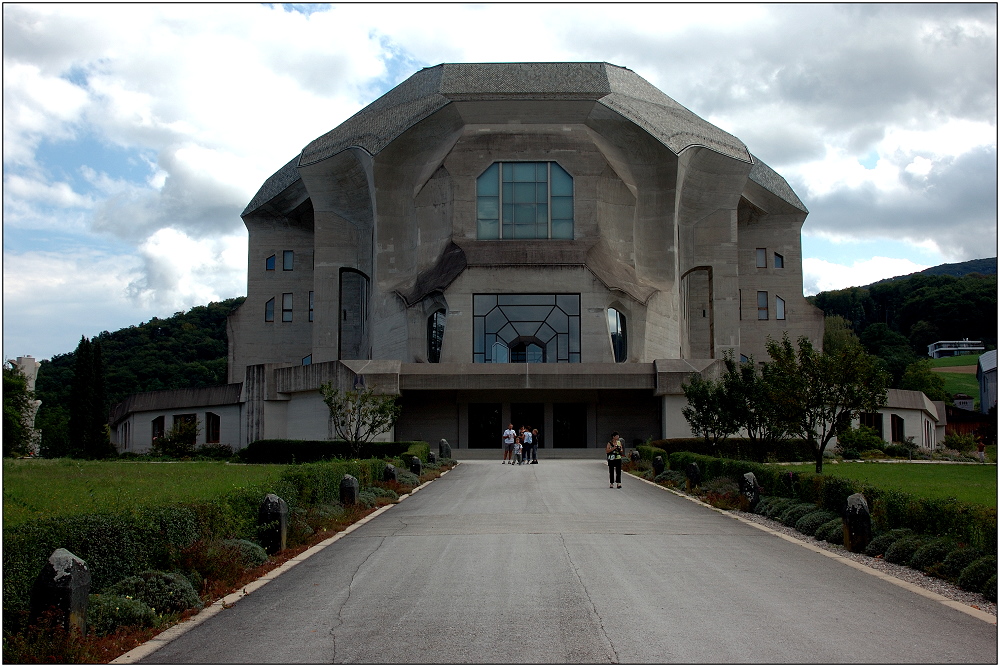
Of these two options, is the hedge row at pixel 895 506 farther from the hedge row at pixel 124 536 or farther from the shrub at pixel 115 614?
the shrub at pixel 115 614

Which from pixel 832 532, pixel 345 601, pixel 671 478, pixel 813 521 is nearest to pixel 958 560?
pixel 832 532

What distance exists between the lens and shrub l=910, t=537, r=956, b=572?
10469 millimetres

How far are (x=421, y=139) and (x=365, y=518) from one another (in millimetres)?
34998

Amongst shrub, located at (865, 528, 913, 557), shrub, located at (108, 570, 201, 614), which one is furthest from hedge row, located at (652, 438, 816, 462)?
shrub, located at (108, 570, 201, 614)

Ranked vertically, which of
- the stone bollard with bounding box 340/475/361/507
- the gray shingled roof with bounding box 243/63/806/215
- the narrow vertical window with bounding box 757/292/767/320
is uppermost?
the gray shingled roof with bounding box 243/63/806/215

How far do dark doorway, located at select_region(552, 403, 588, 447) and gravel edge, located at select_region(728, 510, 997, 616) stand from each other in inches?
1174

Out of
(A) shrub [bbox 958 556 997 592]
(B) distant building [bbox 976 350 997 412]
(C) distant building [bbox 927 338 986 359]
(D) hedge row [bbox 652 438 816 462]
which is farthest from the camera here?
(C) distant building [bbox 927 338 986 359]

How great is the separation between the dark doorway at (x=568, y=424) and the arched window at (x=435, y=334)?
22.3ft

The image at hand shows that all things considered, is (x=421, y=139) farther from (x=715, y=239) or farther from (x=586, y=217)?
(x=715, y=239)

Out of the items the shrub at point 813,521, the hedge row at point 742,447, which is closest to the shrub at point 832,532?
the shrub at point 813,521

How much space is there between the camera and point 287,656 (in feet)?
22.2

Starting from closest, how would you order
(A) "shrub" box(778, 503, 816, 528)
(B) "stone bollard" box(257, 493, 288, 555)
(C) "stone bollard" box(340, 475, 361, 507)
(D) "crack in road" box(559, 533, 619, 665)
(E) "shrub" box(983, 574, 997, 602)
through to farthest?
(D) "crack in road" box(559, 533, 619, 665), (E) "shrub" box(983, 574, 997, 602), (B) "stone bollard" box(257, 493, 288, 555), (A) "shrub" box(778, 503, 816, 528), (C) "stone bollard" box(340, 475, 361, 507)

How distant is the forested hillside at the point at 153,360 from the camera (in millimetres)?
77500

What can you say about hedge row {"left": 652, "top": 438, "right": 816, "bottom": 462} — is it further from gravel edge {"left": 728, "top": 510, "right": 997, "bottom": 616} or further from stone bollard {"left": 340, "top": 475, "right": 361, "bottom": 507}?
gravel edge {"left": 728, "top": 510, "right": 997, "bottom": 616}
